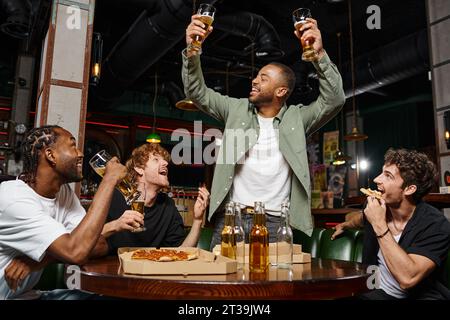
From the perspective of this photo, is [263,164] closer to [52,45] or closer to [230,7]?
[52,45]

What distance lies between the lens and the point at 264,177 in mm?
2059

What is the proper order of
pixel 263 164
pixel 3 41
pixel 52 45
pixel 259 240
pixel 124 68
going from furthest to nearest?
pixel 3 41 → pixel 124 68 → pixel 52 45 → pixel 263 164 → pixel 259 240

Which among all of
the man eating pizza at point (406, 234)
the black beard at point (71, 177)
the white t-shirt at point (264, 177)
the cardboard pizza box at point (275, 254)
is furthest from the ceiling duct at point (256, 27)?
the cardboard pizza box at point (275, 254)

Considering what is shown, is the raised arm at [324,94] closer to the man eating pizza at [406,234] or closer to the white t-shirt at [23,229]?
the man eating pizza at [406,234]

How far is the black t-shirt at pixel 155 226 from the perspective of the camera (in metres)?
2.16

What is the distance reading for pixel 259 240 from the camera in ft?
4.43

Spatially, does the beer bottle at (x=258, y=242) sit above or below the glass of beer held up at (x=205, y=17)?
below

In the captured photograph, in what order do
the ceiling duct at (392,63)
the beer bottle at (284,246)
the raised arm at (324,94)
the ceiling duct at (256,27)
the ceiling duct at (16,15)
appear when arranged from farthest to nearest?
the ceiling duct at (392,63) < the ceiling duct at (256,27) < the ceiling duct at (16,15) < the raised arm at (324,94) < the beer bottle at (284,246)

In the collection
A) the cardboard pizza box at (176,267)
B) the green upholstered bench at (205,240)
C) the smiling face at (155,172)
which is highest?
the smiling face at (155,172)

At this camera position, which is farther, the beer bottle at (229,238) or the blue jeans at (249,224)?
the blue jeans at (249,224)

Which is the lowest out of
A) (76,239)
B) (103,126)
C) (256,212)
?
(76,239)

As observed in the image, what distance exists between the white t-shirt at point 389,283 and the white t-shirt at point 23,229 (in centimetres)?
131

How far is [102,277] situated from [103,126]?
9.31 meters
